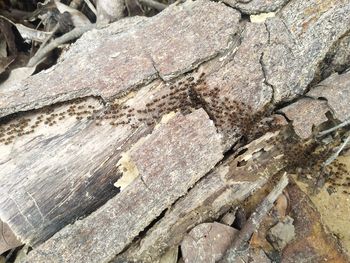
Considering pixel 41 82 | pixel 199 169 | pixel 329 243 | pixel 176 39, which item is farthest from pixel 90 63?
pixel 329 243

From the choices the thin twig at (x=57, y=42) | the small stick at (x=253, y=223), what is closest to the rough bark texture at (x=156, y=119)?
the small stick at (x=253, y=223)

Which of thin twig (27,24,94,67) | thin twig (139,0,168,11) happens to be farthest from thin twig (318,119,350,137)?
thin twig (27,24,94,67)

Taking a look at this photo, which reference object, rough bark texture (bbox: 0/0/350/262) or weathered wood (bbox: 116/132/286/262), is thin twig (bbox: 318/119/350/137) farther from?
weathered wood (bbox: 116/132/286/262)

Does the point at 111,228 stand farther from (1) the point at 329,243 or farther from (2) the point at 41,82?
(1) the point at 329,243

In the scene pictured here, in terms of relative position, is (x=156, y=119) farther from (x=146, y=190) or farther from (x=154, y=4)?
(x=154, y=4)

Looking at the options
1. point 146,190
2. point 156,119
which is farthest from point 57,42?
point 146,190

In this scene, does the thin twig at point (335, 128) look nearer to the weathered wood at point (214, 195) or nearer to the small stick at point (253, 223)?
the weathered wood at point (214, 195)
